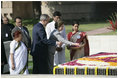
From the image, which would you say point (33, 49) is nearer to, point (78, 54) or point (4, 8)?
point (78, 54)

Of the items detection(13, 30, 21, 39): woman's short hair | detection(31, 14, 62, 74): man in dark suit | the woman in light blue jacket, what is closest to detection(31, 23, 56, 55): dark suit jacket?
detection(31, 14, 62, 74): man in dark suit

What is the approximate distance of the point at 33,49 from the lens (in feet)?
26.9

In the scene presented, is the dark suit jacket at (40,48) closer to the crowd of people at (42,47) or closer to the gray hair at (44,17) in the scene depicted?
the crowd of people at (42,47)

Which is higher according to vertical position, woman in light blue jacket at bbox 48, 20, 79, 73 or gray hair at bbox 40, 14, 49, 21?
gray hair at bbox 40, 14, 49, 21

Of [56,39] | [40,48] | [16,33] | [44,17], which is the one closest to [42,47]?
[40,48]

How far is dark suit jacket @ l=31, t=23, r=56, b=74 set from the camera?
26.5 ft

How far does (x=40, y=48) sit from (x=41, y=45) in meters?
0.07

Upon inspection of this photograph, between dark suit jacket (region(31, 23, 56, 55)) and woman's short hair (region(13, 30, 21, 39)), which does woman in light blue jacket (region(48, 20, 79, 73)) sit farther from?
woman's short hair (region(13, 30, 21, 39))

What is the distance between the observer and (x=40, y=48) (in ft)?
26.7

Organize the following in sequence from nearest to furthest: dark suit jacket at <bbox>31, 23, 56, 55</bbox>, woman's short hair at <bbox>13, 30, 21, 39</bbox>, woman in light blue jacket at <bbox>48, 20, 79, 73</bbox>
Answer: woman's short hair at <bbox>13, 30, 21, 39</bbox> < dark suit jacket at <bbox>31, 23, 56, 55</bbox> < woman in light blue jacket at <bbox>48, 20, 79, 73</bbox>

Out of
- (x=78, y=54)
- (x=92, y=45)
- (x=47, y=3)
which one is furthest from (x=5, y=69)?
(x=47, y=3)

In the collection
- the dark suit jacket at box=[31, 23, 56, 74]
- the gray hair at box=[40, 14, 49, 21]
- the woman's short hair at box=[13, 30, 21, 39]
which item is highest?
the gray hair at box=[40, 14, 49, 21]

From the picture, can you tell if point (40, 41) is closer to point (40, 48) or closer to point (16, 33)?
point (40, 48)

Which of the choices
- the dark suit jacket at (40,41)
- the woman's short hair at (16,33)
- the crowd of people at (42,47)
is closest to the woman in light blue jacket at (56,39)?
the crowd of people at (42,47)
